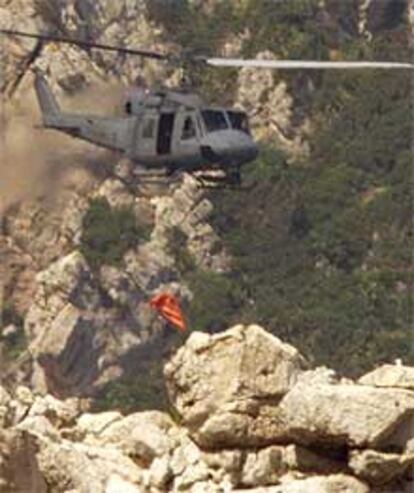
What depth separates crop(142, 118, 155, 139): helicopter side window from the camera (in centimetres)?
5503

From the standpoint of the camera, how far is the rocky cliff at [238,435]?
29.0 m

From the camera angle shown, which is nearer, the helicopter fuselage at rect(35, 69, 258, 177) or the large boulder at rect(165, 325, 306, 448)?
the large boulder at rect(165, 325, 306, 448)

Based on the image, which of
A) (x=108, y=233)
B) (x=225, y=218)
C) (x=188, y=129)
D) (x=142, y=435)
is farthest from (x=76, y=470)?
(x=225, y=218)

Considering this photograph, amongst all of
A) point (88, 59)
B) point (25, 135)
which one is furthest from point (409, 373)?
point (88, 59)

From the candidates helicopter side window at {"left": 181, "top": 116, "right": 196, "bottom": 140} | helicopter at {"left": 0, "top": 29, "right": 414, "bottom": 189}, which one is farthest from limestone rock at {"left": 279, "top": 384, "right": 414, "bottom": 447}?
helicopter side window at {"left": 181, "top": 116, "right": 196, "bottom": 140}

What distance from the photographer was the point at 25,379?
12000 centimetres

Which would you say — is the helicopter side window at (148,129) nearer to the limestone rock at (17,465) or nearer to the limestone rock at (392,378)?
the limestone rock at (392,378)

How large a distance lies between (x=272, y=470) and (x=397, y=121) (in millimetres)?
119279

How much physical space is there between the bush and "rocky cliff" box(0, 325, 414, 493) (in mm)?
100182

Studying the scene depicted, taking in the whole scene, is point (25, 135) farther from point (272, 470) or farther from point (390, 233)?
point (272, 470)

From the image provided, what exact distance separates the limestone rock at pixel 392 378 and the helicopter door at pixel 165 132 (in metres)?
24.7

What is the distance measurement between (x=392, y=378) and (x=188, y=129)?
2564cm

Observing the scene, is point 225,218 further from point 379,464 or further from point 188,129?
point 379,464

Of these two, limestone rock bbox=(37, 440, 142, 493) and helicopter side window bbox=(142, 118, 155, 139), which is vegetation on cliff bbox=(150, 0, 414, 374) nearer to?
helicopter side window bbox=(142, 118, 155, 139)
